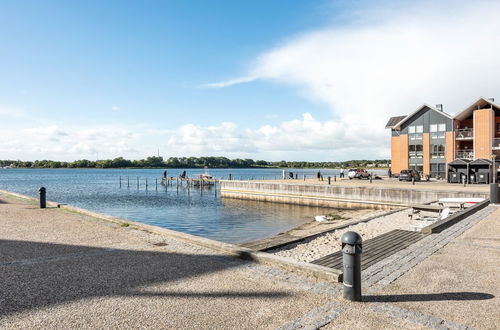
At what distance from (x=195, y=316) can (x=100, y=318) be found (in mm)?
1364

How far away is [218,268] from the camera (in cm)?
696

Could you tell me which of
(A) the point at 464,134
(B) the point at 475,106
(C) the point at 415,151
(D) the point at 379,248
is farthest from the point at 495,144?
(D) the point at 379,248

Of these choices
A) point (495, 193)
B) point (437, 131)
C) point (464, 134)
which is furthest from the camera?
point (437, 131)

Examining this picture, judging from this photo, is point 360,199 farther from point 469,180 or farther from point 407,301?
point 407,301

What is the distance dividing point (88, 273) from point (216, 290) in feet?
9.48

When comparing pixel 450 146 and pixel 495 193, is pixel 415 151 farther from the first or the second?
pixel 495 193

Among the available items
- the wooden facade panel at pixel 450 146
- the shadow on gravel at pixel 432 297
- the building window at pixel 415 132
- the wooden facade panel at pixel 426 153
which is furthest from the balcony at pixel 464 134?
the shadow on gravel at pixel 432 297

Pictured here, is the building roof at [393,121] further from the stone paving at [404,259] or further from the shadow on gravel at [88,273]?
the shadow on gravel at [88,273]

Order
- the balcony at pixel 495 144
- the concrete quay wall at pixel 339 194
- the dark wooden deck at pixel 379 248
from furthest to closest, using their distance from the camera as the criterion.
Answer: the balcony at pixel 495 144, the concrete quay wall at pixel 339 194, the dark wooden deck at pixel 379 248

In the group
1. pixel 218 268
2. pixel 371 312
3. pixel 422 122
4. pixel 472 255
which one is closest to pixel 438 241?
pixel 472 255

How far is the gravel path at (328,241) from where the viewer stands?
9641 millimetres

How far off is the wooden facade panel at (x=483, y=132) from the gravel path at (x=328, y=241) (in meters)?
29.9

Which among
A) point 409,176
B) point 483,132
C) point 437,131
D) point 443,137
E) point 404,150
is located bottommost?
point 409,176

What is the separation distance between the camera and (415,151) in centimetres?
4816
